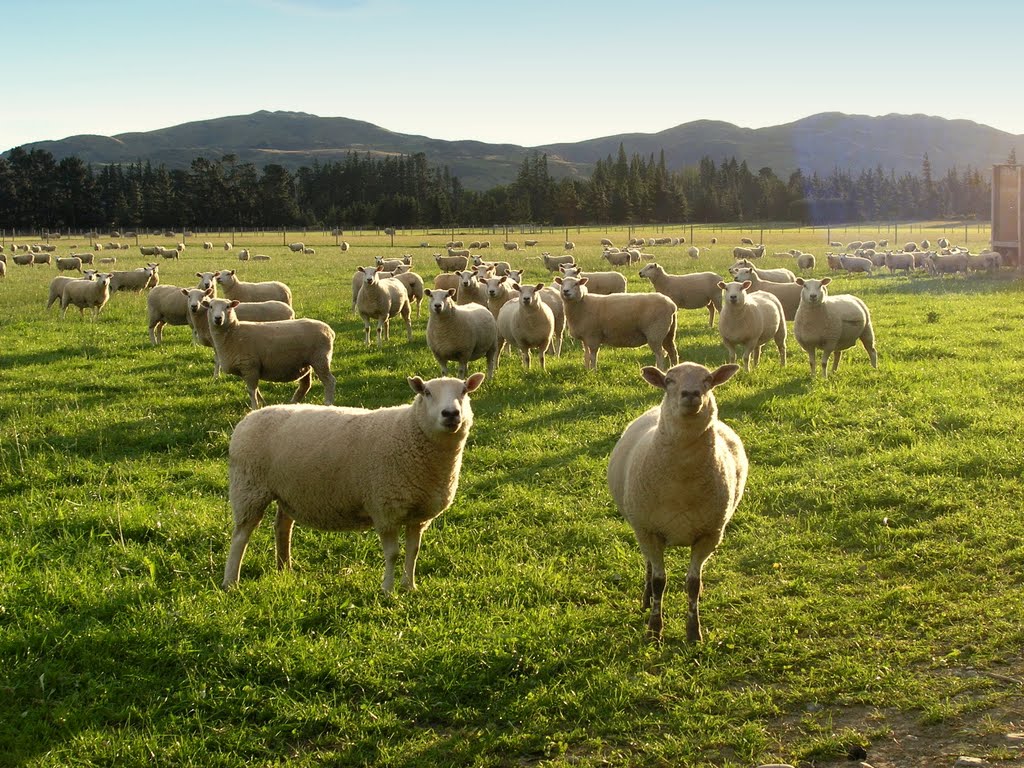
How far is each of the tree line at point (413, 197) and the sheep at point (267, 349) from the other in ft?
309

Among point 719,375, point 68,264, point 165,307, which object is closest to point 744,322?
Result: point 719,375

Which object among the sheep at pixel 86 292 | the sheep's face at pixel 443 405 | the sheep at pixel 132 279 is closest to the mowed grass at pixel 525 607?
the sheep's face at pixel 443 405

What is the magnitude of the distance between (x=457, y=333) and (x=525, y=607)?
8688mm

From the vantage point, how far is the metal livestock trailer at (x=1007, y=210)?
35500 mm

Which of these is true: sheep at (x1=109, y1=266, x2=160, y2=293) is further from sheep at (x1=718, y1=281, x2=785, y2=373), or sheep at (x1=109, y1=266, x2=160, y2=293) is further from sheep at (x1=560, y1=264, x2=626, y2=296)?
sheep at (x1=718, y1=281, x2=785, y2=373)

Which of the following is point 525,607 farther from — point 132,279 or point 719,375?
point 132,279

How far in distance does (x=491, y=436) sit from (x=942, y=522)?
5250 millimetres

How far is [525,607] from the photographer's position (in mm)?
6336

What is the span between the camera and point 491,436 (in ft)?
36.0

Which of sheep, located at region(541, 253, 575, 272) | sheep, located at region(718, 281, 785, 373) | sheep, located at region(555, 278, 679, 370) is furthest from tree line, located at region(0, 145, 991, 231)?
sheep, located at region(718, 281, 785, 373)

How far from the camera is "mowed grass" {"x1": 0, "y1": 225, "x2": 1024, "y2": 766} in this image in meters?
4.79

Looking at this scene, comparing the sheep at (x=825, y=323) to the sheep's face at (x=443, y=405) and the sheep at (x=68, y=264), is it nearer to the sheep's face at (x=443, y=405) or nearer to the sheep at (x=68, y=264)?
the sheep's face at (x=443, y=405)

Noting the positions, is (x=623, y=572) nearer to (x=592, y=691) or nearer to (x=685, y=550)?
(x=685, y=550)

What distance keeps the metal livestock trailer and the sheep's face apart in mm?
35166
